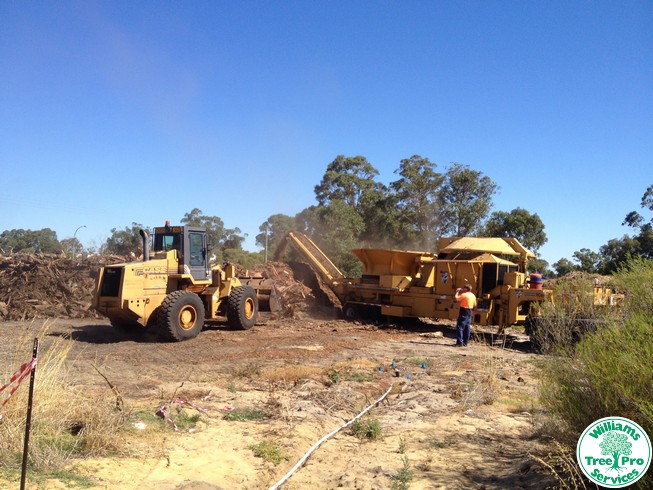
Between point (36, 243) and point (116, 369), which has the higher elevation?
point (36, 243)

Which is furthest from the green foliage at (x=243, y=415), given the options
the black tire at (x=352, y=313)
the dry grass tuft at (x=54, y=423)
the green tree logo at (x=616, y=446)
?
the black tire at (x=352, y=313)

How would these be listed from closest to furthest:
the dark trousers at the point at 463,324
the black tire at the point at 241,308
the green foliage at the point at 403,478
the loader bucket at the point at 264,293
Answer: the green foliage at the point at 403,478
the dark trousers at the point at 463,324
the black tire at the point at 241,308
the loader bucket at the point at 264,293

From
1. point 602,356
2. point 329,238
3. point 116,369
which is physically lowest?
point 116,369

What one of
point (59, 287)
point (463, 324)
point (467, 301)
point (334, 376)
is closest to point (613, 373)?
point (334, 376)

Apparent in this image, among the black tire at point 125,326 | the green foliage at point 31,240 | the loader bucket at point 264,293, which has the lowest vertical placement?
the black tire at point 125,326

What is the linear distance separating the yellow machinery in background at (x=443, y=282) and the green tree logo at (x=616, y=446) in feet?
37.3

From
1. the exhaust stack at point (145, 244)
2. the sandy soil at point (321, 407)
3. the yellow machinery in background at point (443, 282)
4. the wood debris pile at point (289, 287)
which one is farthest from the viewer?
the wood debris pile at point (289, 287)

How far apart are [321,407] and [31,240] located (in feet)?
164

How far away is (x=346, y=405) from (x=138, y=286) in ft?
22.6

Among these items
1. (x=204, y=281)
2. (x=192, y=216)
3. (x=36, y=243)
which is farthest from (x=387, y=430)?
(x=36, y=243)

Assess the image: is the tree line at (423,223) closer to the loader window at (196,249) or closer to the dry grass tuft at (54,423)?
the loader window at (196,249)

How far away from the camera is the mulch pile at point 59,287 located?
17.8 meters

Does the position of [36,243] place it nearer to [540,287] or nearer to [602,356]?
[540,287]

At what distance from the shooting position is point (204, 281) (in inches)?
576
